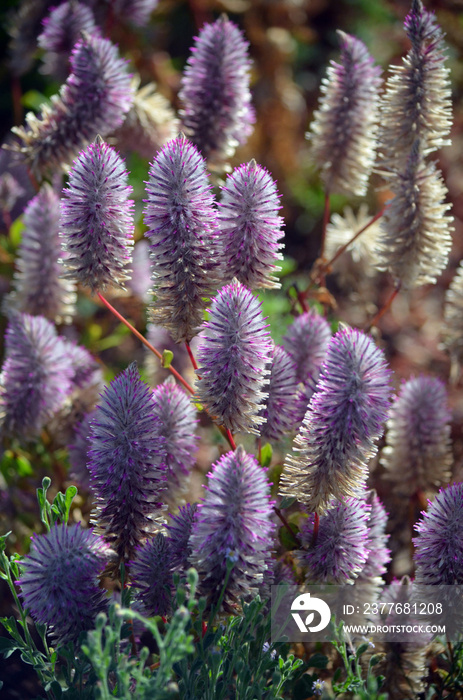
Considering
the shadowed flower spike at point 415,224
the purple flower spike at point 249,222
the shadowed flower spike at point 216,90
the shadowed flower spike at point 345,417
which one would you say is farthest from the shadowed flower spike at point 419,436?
the shadowed flower spike at point 216,90

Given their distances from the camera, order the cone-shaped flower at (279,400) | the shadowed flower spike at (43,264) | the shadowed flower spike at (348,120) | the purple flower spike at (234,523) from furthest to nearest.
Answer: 1. the shadowed flower spike at (43,264)
2. the shadowed flower spike at (348,120)
3. the cone-shaped flower at (279,400)
4. the purple flower spike at (234,523)

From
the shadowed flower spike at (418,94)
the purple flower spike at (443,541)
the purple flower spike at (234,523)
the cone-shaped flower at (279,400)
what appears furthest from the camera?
the shadowed flower spike at (418,94)

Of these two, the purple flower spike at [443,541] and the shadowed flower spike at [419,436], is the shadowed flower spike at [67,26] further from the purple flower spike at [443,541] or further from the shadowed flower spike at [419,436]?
the purple flower spike at [443,541]

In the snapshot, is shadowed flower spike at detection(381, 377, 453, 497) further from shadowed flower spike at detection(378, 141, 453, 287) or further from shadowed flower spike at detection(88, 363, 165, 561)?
shadowed flower spike at detection(88, 363, 165, 561)

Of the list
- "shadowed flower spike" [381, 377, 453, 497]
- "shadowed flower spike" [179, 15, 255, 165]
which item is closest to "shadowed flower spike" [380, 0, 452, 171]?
"shadowed flower spike" [179, 15, 255, 165]

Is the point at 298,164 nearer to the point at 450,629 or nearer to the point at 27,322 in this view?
the point at 27,322

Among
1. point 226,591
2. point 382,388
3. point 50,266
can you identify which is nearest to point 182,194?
point 382,388
